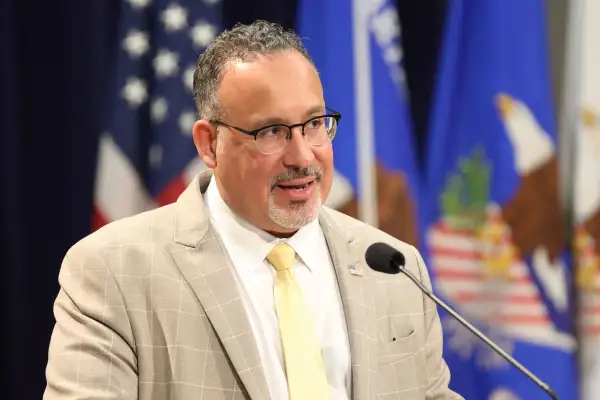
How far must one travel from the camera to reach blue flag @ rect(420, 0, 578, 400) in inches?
145

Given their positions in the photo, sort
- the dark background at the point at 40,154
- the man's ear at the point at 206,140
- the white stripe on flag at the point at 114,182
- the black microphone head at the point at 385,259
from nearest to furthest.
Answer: the black microphone head at the point at 385,259 → the man's ear at the point at 206,140 → the dark background at the point at 40,154 → the white stripe on flag at the point at 114,182

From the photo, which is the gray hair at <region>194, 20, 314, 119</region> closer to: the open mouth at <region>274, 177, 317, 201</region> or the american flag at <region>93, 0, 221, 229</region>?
the open mouth at <region>274, 177, 317, 201</region>

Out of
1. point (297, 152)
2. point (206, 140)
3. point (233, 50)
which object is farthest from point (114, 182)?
point (297, 152)

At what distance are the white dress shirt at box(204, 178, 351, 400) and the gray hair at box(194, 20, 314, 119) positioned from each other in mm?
208

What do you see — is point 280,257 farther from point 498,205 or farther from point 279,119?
point 498,205

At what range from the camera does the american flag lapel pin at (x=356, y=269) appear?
6.74 ft

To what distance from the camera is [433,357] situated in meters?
2.10

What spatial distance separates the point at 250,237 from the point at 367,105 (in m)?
1.77

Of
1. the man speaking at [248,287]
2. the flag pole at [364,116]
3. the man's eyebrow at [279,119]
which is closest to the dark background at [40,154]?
the flag pole at [364,116]

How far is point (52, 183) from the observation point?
3.25m

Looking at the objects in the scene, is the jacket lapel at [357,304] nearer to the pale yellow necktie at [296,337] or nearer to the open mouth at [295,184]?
the pale yellow necktie at [296,337]

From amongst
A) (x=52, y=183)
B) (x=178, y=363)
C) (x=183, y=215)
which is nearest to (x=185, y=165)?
(x=52, y=183)

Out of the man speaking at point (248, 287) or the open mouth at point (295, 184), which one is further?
the open mouth at point (295, 184)

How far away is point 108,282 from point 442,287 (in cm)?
211
